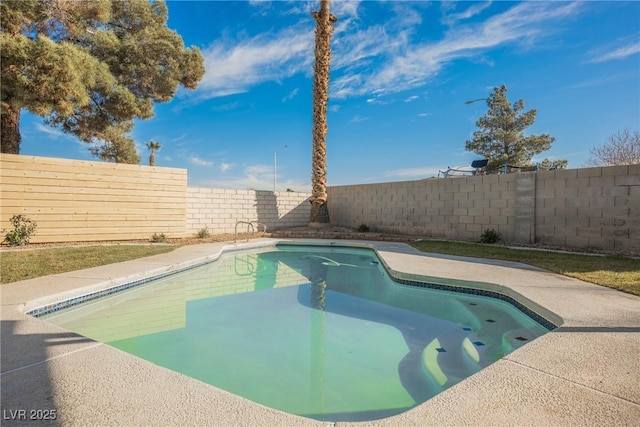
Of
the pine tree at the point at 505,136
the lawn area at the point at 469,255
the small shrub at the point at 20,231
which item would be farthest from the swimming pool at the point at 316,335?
the pine tree at the point at 505,136

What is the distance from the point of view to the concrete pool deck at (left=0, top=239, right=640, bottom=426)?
1.68m

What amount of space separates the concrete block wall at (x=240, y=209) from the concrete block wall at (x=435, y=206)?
204 cm

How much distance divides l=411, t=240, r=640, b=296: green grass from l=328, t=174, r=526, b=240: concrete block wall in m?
1.31

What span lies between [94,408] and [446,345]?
324cm

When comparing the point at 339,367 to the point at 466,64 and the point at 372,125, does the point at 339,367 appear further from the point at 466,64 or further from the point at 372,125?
the point at 372,125

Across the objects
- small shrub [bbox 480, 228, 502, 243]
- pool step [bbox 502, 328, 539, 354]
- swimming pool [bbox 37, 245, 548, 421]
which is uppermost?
small shrub [bbox 480, 228, 502, 243]

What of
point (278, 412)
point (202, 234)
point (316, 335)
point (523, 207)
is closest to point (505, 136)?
point (523, 207)

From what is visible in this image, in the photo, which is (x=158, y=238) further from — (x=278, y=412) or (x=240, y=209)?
(x=278, y=412)

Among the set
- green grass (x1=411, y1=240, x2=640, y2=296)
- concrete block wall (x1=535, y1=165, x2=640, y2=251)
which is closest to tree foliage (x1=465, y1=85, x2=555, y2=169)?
concrete block wall (x1=535, y1=165, x2=640, y2=251)

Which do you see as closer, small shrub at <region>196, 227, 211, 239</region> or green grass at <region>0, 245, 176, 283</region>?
green grass at <region>0, 245, 176, 283</region>

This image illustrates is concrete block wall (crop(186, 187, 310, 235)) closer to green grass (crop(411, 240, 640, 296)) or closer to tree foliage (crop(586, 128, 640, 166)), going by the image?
green grass (crop(411, 240, 640, 296))

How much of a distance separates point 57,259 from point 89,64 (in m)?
6.03

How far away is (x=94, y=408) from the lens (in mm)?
1777

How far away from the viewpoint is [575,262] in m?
6.51
